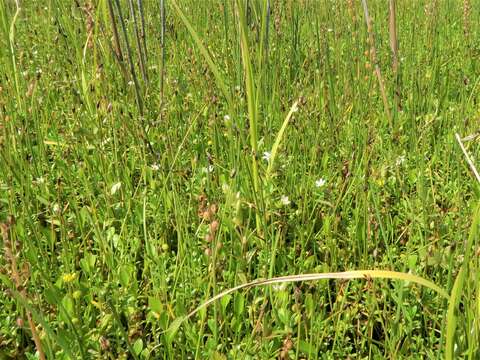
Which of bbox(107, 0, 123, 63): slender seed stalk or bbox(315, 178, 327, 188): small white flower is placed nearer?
bbox(315, 178, 327, 188): small white flower

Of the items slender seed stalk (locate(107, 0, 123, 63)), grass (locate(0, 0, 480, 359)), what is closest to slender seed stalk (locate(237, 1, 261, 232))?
grass (locate(0, 0, 480, 359))

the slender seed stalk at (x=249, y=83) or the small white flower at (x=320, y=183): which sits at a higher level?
the slender seed stalk at (x=249, y=83)

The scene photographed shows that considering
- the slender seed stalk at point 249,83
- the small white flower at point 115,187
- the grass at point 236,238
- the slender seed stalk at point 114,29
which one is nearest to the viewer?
the grass at point 236,238

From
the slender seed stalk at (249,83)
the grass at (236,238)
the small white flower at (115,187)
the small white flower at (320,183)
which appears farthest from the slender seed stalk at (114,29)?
the small white flower at (320,183)

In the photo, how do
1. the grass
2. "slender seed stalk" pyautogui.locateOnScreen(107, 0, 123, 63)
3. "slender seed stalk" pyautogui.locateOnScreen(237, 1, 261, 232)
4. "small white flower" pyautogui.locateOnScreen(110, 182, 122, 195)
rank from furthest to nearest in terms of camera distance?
"slender seed stalk" pyautogui.locateOnScreen(107, 0, 123, 63) → "small white flower" pyautogui.locateOnScreen(110, 182, 122, 195) → "slender seed stalk" pyautogui.locateOnScreen(237, 1, 261, 232) → the grass

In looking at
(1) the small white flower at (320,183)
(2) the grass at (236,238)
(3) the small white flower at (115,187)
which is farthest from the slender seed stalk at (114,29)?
(1) the small white flower at (320,183)

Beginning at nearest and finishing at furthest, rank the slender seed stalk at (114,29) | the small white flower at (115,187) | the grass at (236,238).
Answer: the grass at (236,238) < the small white flower at (115,187) < the slender seed stalk at (114,29)

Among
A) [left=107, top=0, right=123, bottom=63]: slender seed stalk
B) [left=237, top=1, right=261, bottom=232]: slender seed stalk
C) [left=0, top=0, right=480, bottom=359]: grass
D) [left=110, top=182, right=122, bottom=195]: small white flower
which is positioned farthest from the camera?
[left=107, top=0, right=123, bottom=63]: slender seed stalk

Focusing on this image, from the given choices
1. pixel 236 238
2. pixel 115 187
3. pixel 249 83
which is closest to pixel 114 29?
pixel 115 187

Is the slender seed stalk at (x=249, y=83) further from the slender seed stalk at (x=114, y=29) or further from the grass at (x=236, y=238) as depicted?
the slender seed stalk at (x=114, y=29)

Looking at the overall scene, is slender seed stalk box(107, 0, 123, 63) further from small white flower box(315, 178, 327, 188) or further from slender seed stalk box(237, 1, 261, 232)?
small white flower box(315, 178, 327, 188)

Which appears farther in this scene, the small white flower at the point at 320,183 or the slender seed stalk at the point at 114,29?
the slender seed stalk at the point at 114,29

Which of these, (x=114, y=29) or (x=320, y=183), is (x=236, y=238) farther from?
(x=114, y=29)

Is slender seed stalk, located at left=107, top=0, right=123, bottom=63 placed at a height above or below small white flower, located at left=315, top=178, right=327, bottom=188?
above
